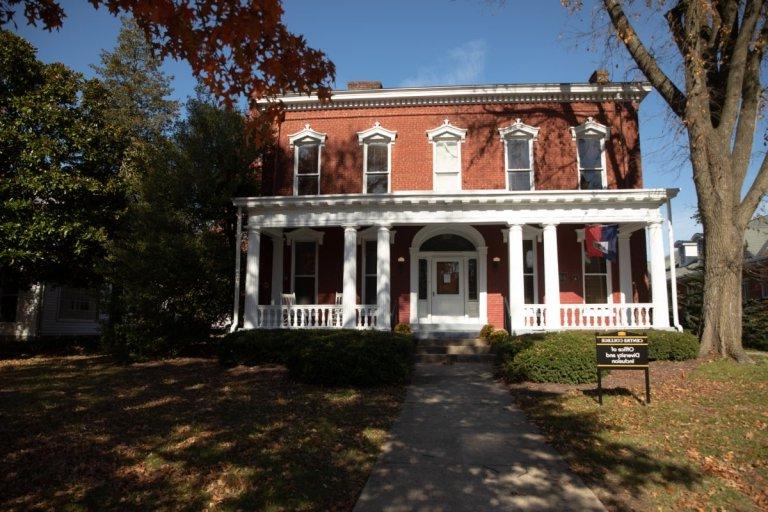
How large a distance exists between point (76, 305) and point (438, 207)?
16644 mm

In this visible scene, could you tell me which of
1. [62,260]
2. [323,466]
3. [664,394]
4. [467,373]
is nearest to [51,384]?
[62,260]

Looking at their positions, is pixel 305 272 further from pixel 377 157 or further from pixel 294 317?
pixel 377 157

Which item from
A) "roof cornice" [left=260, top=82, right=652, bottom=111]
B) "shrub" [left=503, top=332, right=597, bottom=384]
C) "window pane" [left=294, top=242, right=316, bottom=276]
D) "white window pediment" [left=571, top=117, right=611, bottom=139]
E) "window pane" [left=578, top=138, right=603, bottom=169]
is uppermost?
→ "roof cornice" [left=260, top=82, right=652, bottom=111]

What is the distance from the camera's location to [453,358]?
1285cm

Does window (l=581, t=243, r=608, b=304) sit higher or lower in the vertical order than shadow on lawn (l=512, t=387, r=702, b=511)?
higher

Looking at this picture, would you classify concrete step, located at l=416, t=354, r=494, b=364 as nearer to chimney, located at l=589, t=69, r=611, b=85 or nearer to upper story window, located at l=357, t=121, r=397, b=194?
upper story window, located at l=357, t=121, r=397, b=194

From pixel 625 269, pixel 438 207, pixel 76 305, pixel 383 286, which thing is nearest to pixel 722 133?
pixel 625 269

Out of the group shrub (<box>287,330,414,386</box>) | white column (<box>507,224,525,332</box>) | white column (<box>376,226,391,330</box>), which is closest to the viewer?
shrub (<box>287,330,414,386</box>)

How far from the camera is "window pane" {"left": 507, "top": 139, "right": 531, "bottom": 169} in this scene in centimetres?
1552

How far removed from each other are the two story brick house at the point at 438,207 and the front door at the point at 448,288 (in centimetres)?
4

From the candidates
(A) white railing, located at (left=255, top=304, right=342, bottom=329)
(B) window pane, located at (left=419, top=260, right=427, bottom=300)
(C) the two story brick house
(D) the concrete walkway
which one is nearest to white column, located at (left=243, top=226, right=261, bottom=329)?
(C) the two story brick house

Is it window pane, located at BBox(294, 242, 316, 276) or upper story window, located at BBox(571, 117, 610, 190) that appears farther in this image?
window pane, located at BBox(294, 242, 316, 276)

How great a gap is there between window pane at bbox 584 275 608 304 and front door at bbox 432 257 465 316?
3.98 meters

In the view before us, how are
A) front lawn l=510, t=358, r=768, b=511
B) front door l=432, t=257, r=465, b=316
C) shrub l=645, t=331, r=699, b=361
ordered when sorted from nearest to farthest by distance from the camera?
front lawn l=510, t=358, r=768, b=511 → shrub l=645, t=331, r=699, b=361 → front door l=432, t=257, r=465, b=316
